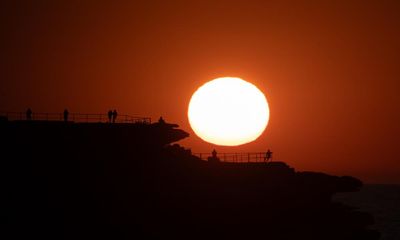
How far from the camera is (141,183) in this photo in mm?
57812

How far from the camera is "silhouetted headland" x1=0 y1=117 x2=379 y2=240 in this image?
53.8m

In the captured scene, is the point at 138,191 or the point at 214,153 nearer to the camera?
the point at 138,191

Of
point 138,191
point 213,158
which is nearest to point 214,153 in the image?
point 213,158

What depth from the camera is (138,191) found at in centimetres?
5734

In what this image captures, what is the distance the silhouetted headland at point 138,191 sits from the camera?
177ft

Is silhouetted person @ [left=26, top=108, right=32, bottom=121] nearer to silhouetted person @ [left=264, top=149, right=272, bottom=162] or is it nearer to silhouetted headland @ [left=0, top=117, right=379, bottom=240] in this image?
silhouetted headland @ [left=0, top=117, right=379, bottom=240]

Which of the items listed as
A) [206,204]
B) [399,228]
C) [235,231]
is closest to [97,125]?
[206,204]

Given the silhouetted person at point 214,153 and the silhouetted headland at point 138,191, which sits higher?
the silhouetted person at point 214,153

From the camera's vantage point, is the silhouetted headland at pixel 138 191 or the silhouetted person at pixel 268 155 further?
the silhouetted person at pixel 268 155

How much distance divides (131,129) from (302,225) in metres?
19.1

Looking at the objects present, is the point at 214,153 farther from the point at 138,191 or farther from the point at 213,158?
the point at 138,191

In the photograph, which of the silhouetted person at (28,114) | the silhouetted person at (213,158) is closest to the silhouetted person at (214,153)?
the silhouetted person at (213,158)

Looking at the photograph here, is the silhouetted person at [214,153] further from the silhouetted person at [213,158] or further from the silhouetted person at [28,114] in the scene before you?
the silhouetted person at [28,114]

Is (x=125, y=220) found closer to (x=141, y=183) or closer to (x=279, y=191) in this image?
(x=141, y=183)
